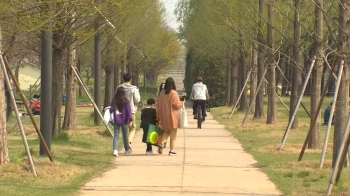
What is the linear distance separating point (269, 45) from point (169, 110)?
347 inches

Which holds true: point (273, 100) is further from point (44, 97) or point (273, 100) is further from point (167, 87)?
point (44, 97)

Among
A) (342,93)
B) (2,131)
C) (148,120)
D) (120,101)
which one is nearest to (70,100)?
(148,120)

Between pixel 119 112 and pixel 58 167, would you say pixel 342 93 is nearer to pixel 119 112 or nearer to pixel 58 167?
pixel 58 167

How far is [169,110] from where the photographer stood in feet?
53.0

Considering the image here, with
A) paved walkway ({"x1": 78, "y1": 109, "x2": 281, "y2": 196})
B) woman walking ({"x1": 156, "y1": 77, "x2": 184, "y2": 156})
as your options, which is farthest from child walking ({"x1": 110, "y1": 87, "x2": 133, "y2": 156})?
woman walking ({"x1": 156, "y1": 77, "x2": 184, "y2": 156})

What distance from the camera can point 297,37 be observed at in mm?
19391

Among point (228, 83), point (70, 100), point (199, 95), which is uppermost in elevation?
point (228, 83)

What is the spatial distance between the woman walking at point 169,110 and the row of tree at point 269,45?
7.40ft

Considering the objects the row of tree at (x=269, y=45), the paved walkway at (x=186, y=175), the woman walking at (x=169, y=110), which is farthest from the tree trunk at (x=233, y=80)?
the woman walking at (x=169, y=110)

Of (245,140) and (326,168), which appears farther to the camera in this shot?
(245,140)

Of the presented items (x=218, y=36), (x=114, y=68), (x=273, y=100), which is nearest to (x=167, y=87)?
(x=273, y=100)

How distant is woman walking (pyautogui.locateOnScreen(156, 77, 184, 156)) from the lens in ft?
53.1

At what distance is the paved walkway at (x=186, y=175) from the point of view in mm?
11156

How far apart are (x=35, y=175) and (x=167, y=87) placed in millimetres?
4835
